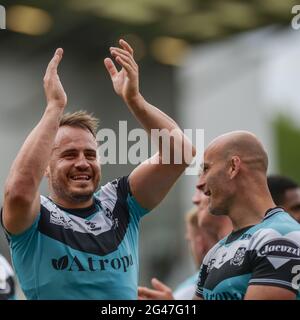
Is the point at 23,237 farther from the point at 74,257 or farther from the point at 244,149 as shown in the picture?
the point at 244,149

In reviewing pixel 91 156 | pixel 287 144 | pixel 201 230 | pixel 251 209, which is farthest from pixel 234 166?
pixel 287 144

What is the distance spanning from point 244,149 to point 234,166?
0.30 ft

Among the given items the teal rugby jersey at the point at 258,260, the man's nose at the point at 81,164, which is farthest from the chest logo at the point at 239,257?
the man's nose at the point at 81,164

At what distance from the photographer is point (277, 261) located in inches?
130

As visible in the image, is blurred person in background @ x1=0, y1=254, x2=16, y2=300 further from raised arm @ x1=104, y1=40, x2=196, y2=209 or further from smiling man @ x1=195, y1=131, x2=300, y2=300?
smiling man @ x1=195, y1=131, x2=300, y2=300

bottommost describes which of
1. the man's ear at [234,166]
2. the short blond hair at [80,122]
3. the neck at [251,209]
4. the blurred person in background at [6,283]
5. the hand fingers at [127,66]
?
the blurred person in background at [6,283]

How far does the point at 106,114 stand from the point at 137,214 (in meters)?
13.9

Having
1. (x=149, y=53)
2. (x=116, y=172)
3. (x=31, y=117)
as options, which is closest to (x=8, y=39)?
(x=31, y=117)

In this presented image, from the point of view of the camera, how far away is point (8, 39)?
55.5ft

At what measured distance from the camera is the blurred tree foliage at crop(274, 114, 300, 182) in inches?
780

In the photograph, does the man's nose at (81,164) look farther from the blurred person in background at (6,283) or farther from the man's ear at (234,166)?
the blurred person in background at (6,283)

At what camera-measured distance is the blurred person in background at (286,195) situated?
5.18 meters

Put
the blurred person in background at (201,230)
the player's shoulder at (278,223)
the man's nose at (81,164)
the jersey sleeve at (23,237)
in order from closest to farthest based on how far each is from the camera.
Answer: the player's shoulder at (278,223) → the jersey sleeve at (23,237) → the man's nose at (81,164) → the blurred person in background at (201,230)

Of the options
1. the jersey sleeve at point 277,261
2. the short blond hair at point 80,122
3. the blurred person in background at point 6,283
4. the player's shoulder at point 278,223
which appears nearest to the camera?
the jersey sleeve at point 277,261
